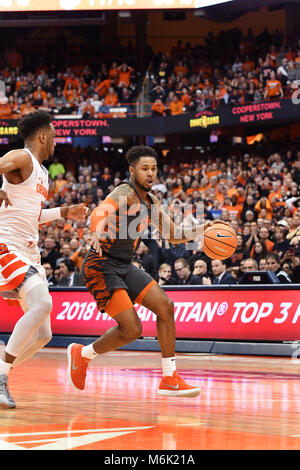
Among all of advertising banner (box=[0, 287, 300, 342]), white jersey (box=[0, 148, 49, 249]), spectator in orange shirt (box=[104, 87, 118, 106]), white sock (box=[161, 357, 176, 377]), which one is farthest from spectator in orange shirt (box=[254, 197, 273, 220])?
white jersey (box=[0, 148, 49, 249])

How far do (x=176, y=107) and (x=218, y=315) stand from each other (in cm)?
1665

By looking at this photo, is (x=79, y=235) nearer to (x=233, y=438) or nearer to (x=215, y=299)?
(x=215, y=299)

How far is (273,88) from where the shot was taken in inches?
953

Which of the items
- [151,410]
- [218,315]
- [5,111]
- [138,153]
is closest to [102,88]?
[5,111]

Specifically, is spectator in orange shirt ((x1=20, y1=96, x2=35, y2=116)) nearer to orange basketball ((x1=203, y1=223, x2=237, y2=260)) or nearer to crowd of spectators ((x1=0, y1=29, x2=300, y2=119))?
crowd of spectators ((x1=0, y1=29, x2=300, y2=119))

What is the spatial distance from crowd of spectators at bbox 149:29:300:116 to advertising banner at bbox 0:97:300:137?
11.9 inches

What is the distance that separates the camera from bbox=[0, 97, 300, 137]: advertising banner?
24703 millimetres

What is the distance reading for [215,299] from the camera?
1216cm

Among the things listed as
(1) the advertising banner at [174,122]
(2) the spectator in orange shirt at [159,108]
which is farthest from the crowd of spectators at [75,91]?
(2) the spectator in orange shirt at [159,108]

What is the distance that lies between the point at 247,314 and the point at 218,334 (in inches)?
23.9

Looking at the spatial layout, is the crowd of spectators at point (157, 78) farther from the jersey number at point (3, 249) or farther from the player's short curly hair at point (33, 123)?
the jersey number at point (3, 249)

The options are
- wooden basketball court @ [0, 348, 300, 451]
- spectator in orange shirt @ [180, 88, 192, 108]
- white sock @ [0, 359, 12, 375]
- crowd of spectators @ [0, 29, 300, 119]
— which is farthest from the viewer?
spectator in orange shirt @ [180, 88, 192, 108]

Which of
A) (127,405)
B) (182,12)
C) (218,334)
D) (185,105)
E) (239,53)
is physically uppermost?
(182,12)

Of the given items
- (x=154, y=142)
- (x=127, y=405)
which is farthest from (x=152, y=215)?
(x=154, y=142)
